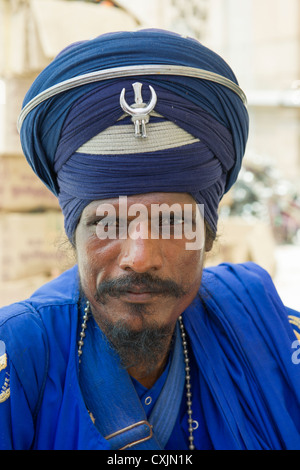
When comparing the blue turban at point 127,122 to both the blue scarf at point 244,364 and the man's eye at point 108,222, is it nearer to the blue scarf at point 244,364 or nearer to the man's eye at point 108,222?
the man's eye at point 108,222

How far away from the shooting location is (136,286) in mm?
1306

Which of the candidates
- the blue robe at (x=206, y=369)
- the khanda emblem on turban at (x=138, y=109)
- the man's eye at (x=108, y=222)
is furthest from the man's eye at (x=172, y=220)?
the blue robe at (x=206, y=369)

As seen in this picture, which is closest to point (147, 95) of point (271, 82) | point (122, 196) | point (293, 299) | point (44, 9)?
point (122, 196)

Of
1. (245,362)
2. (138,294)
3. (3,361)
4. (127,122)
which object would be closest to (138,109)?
(127,122)

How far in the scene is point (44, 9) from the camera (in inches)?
119

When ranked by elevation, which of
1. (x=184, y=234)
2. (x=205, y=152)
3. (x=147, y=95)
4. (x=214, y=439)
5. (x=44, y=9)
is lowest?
(x=214, y=439)

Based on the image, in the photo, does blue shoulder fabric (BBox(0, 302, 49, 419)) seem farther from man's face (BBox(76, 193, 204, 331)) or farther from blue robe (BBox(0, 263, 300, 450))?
man's face (BBox(76, 193, 204, 331))

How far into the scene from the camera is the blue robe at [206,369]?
1247 millimetres

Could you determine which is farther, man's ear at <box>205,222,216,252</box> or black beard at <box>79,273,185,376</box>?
man's ear at <box>205,222,216,252</box>

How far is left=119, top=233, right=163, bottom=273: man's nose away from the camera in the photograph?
50.0 inches

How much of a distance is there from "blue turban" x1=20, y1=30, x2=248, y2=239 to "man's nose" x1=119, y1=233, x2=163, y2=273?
0.48ft

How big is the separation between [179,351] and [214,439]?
0.96 ft

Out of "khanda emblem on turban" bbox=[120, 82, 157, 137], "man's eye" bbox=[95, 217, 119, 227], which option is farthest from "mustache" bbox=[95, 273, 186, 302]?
"khanda emblem on turban" bbox=[120, 82, 157, 137]
